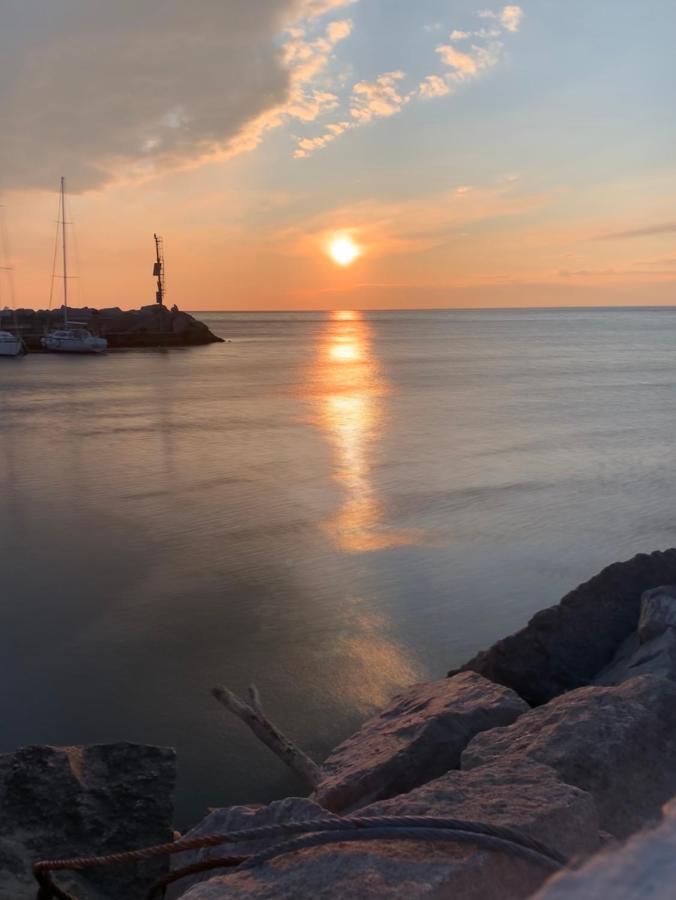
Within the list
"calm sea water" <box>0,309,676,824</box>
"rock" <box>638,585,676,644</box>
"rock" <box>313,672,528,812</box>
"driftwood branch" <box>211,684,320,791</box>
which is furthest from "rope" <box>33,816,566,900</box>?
"rock" <box>638,585,676,644</box>

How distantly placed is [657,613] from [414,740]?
69.1 inches

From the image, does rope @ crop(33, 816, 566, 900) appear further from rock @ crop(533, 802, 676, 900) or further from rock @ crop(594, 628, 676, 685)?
rock @ crop(594, 628, 676, 685)

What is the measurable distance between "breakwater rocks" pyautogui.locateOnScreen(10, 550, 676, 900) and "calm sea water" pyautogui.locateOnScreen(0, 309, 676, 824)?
1011 mm

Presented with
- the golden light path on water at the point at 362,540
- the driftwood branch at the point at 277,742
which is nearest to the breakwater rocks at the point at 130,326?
the golden light path on water at the point at 362,540

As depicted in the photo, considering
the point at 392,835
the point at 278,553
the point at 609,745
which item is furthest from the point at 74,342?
the point at 392,835

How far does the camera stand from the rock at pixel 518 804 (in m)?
2.53

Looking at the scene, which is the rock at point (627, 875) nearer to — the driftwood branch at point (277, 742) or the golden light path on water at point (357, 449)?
the driftwood branch at point (277, 742)

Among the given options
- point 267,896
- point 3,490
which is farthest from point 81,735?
point 3,490

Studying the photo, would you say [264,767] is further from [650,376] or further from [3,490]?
[650,376]

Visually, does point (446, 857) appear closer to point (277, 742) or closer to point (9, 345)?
point (277, 742)

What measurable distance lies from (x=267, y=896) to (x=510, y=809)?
81cm

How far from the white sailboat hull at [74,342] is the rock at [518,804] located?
58.6 m

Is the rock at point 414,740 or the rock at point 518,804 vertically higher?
the rock at point 518,804

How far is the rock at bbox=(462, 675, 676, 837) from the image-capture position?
3.09 metres
